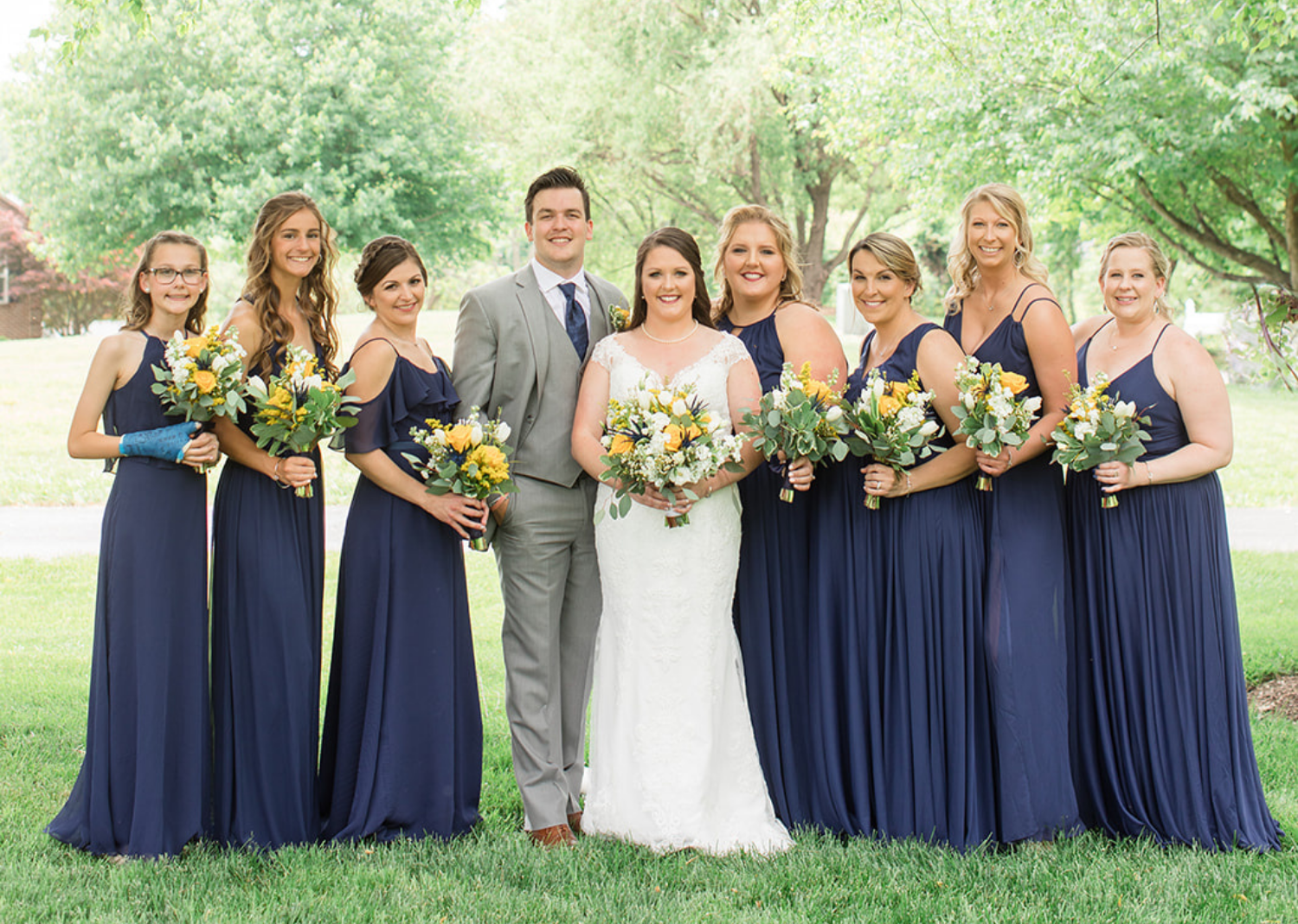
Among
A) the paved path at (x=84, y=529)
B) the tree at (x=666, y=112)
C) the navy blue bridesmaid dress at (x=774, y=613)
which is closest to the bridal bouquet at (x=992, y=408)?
the navy blue bridesmaid dress at (x=774, y=613)

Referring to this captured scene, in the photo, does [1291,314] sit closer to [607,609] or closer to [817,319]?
[817,319]

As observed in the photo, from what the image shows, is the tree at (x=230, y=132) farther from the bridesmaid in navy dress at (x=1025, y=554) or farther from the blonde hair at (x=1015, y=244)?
the bridesmaid in navy dress at (x=1025, y=554)

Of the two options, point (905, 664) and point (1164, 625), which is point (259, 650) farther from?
point (1164, 625)

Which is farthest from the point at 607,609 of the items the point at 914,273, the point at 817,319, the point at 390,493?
the point at 914,273

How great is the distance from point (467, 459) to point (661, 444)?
81 cm

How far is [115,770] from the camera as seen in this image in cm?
477

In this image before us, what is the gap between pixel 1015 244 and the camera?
5.13m

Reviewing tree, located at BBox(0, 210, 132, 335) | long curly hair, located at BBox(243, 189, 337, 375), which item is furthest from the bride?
tree, located at BBox(0, 210, 132, 335)

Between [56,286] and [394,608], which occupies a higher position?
[56,286]

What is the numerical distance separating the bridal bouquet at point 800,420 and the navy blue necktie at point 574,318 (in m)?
0.97

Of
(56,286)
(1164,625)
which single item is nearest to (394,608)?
(1164,625)

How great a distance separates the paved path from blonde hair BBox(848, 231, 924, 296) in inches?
341

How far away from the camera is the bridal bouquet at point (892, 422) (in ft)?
15.5

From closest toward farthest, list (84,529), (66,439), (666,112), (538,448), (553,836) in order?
(553,836) → (538,448) → (84,529) → (66,439) → (666,112)
